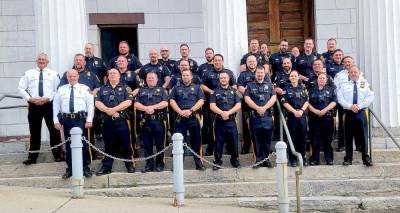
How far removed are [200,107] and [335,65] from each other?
295 cm

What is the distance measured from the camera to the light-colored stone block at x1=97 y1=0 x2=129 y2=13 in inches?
642

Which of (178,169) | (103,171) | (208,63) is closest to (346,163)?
(208,63)

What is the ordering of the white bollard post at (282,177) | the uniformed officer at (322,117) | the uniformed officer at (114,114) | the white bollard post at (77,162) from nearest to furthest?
the white bollard post at (282,177)
the white bollard post at (77,162)
the uniformed officer at (114,114)
the uniformed officer at (322,117)

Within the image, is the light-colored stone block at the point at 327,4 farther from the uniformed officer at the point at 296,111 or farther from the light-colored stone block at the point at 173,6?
the uniformed officer at the point at 296,111

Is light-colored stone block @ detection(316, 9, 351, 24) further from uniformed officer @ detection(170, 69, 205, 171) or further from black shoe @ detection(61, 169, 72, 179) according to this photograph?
black shoe @ detection(61, 169, 72, 179)

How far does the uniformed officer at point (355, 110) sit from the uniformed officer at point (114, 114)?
144 inches

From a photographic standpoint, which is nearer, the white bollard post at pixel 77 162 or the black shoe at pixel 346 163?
A: the white bollard post at pixel 77 162

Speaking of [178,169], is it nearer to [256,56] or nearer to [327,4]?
[256,56]

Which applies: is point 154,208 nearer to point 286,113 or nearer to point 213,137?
point 213,137

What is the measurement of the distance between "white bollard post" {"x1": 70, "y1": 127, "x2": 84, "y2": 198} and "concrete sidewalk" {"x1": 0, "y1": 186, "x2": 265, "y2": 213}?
17 centimetres

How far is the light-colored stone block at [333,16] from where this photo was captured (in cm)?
1645

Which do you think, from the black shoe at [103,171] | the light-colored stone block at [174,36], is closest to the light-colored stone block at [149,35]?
the light-colored stone block at [174,36]

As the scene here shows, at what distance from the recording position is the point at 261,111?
11.6 meters

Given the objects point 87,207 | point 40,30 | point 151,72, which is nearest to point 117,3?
point 40,30
